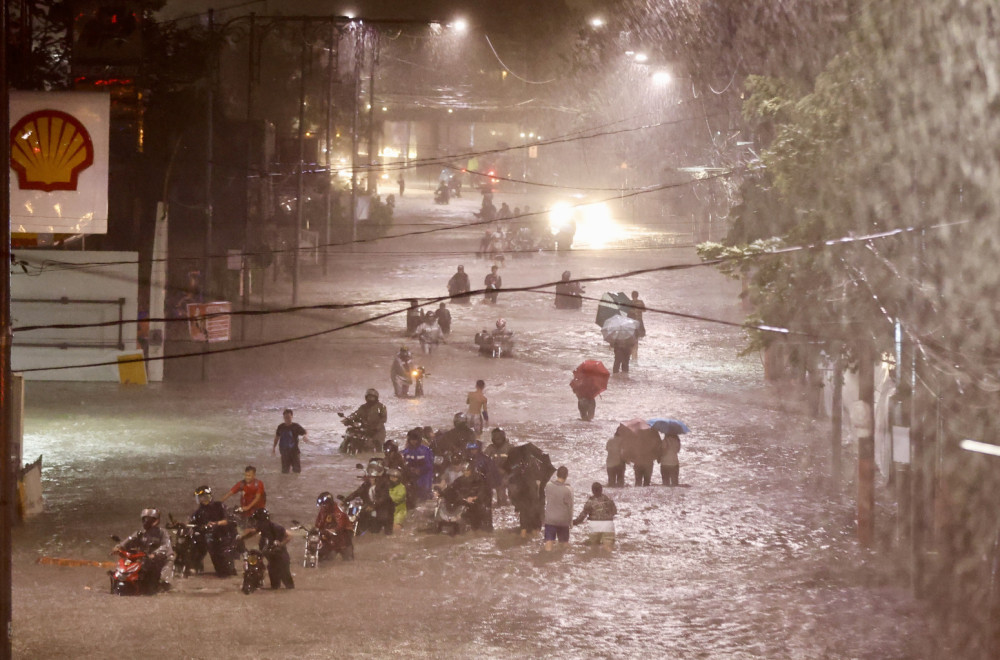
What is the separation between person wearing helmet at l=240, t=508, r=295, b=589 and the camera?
12.9 meters

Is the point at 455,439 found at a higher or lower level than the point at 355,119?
lower

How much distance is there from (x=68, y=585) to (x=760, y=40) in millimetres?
22486

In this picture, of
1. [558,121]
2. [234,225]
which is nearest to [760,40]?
[234,225]

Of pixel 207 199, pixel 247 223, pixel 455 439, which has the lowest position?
pixel 455 439

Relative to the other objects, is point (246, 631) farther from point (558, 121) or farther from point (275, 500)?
point (558, 121)

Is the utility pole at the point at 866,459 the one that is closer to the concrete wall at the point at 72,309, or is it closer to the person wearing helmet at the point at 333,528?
the person wearing helmet at the point at 333,528

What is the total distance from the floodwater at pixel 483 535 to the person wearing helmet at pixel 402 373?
1.35 feet

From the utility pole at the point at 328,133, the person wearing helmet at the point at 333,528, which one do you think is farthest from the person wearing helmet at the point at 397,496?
the utility pole at the point at 328,133

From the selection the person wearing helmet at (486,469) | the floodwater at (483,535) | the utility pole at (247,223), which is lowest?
the floodwater at (483,535)

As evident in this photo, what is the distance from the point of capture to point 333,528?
14.1 m

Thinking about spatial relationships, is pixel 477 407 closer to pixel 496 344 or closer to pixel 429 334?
pixel 496 344

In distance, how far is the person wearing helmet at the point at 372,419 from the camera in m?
19.6

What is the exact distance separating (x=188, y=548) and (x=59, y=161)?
508 centimetres

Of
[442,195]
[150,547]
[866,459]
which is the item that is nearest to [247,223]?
[150,547]
